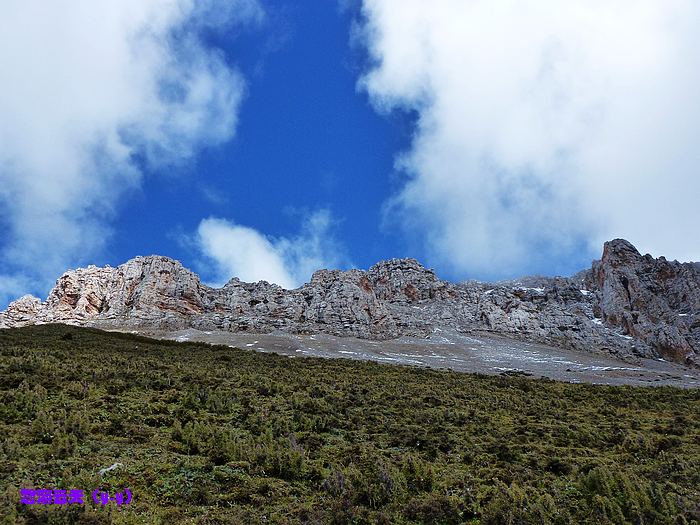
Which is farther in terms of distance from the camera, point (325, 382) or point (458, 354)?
point (458, 354)

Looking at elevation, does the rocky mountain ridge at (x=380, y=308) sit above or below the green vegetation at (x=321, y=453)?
above

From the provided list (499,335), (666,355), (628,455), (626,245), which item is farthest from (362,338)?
(626,245)

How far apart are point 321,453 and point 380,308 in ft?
270

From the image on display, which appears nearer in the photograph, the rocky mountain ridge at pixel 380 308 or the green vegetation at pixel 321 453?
the green vegetation at pixel 321 453

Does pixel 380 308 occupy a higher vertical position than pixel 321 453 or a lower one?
higher

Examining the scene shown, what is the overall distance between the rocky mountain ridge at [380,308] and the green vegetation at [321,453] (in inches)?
2211

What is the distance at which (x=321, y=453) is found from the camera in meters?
15.2

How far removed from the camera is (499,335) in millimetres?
87938

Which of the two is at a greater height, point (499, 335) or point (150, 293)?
point (150, 293)

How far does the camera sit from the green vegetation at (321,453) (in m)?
11.1

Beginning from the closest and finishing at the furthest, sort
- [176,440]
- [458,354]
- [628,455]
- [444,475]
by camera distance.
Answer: [444,475]
[176,440]
[628,455]
[458,354]

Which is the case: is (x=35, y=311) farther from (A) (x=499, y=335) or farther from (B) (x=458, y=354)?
(A) (x=499, y=335)

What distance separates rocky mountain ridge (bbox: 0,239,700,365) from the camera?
271 feet

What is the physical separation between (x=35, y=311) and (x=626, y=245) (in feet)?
427
